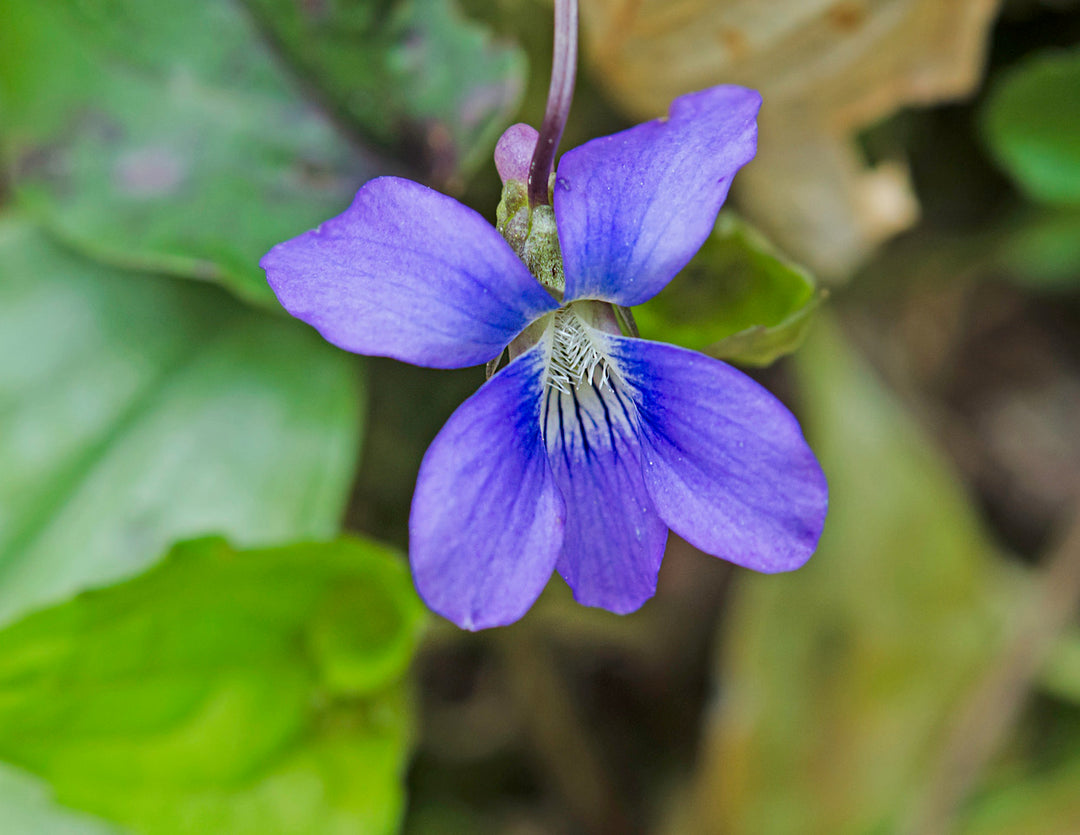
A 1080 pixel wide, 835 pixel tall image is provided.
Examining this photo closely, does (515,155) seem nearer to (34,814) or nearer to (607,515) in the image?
(607,515)

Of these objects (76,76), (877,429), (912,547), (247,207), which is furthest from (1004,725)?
(76,76)

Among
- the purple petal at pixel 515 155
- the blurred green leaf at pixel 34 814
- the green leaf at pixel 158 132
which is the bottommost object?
the blurred green leaf at pixel 34 814

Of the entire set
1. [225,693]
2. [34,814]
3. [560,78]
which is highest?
[560,78]

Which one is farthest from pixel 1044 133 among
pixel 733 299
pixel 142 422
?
pixel 142 422

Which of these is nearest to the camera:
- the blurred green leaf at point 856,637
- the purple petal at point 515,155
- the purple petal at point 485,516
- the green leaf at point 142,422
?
the purple petal at point 485,516

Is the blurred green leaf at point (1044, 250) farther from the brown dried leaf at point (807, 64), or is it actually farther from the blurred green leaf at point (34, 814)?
the blurred green leaf at point (34, 814)

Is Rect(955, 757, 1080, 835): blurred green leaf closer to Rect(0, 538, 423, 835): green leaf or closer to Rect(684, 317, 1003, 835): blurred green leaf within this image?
Rect(684, 317, 1003, 835): blurred green leaf

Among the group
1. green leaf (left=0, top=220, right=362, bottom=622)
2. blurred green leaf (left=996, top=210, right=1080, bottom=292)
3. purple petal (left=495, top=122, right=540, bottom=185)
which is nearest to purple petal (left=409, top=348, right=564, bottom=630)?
purple petal (left=495, top=122, right=540, bottom=185)

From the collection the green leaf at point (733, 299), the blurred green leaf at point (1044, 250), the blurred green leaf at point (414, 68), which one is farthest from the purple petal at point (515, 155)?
the blurred green leaf at point (1044, 250)
